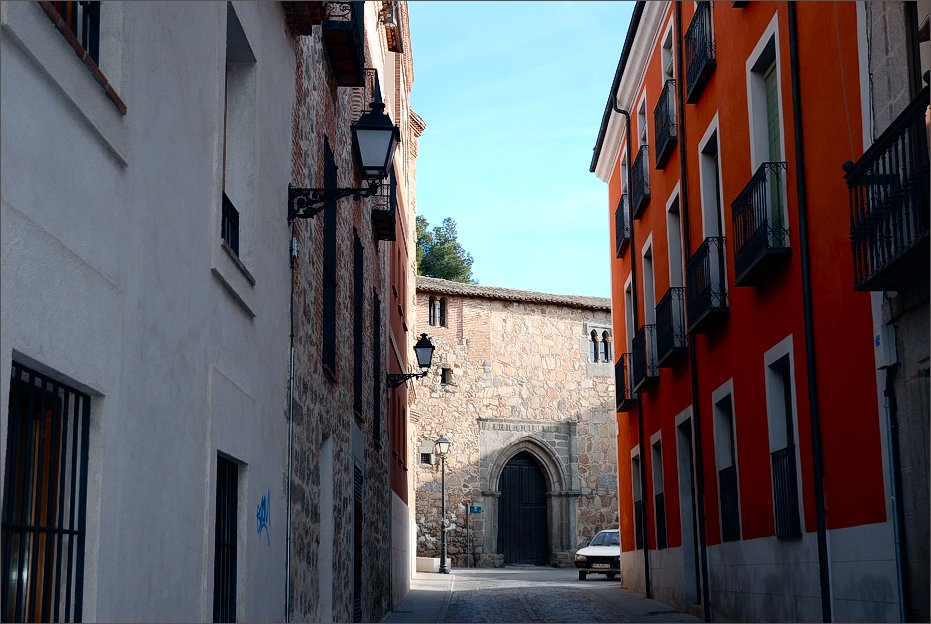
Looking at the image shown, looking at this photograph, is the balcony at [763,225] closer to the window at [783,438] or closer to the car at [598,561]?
the window at [783,438]

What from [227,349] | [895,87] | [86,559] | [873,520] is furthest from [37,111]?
[873,520]

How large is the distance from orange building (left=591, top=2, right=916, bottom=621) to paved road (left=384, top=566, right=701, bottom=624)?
0.75 m

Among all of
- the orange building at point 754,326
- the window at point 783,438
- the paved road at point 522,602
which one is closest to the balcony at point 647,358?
the orange building at point 754,326

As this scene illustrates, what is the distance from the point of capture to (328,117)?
35.9 feet

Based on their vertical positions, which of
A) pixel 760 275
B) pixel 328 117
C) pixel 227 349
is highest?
pixel 328 117

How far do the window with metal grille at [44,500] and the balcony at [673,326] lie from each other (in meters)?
11.9

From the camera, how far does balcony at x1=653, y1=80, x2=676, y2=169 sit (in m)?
16.0

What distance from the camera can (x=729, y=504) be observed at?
514 inches

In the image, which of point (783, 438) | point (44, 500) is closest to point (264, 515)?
point (44, 500)

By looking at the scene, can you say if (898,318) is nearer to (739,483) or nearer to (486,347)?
(739,483)

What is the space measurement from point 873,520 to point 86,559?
632 centimetres

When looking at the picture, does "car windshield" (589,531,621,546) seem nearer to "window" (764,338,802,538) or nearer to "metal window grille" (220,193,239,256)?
"window" (764,338,802,538)

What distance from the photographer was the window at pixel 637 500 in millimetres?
20078

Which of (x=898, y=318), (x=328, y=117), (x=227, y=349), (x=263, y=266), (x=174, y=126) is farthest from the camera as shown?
(x=328, y=117)
